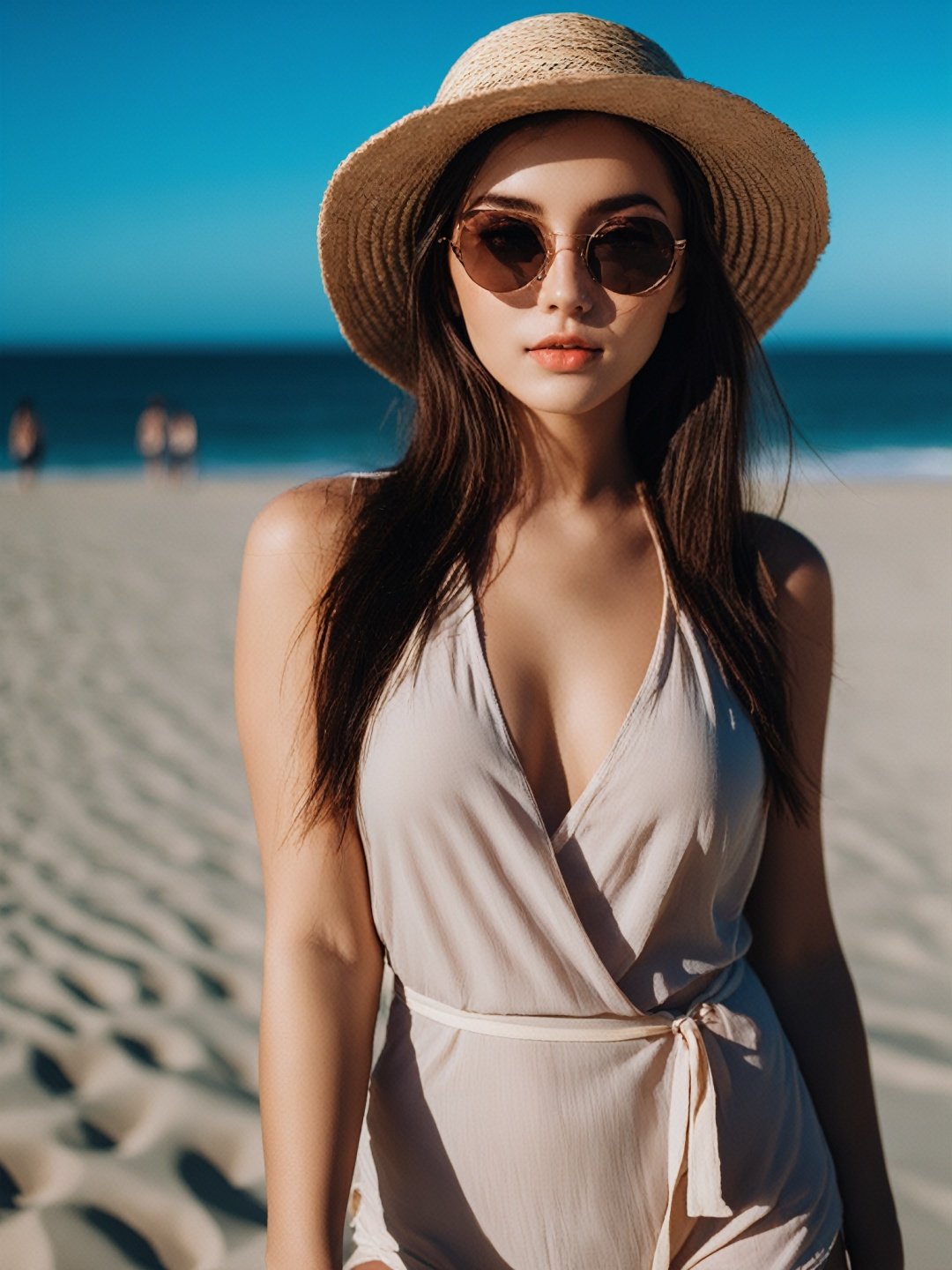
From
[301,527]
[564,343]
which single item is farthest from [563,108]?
[301,527]

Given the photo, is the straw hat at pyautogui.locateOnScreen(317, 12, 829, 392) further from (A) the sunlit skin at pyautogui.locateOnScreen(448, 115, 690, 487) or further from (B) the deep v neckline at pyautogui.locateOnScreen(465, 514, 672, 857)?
(B) the deep v neckline at pyautogui.locateOnScreen(465, 514, 672, 857)

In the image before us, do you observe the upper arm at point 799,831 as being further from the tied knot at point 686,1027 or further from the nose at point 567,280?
the nose at point 567,280

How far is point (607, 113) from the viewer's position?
172cm

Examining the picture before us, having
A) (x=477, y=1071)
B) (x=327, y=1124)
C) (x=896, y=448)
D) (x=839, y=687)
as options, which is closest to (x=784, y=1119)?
(x=477, y=1071)

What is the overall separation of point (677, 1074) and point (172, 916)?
3.31m

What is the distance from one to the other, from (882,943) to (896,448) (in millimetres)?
34142

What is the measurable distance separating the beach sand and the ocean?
677 cm

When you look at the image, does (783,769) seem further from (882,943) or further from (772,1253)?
(882,943)

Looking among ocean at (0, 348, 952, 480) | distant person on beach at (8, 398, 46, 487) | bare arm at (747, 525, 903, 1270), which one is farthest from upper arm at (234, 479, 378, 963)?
distant person on beach at (8, 398, 46, 487)

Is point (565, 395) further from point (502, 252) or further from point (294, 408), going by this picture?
point (294, 408)

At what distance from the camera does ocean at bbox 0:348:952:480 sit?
3238 cm

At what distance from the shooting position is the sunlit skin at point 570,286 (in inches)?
66.6

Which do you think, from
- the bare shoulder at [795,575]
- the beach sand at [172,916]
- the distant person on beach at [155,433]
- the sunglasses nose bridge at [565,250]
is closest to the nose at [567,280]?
the sunglasses nose bridge at [565,250]

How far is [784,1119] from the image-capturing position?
5.61 feet
